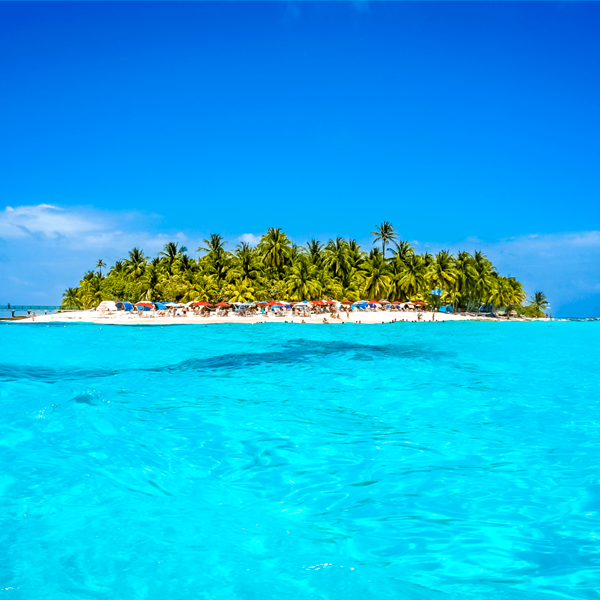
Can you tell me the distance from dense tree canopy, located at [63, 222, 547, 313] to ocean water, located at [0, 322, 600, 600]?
143ft

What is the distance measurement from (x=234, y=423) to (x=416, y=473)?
3489 mm

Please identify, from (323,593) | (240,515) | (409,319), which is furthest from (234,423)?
(409,319)

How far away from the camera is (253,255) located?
194ft

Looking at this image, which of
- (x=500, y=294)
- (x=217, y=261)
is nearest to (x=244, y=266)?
(x=217, y=261)

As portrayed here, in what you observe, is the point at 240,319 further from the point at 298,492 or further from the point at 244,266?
the point at 298,492

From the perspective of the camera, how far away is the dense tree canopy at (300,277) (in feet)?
182

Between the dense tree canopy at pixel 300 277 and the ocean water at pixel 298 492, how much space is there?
143 ft

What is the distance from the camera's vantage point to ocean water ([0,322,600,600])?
391 centimetres

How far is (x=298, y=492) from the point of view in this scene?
18.5ft

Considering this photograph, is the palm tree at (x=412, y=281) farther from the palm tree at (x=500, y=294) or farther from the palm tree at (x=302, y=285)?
the palm tree at (x=302, y=285)

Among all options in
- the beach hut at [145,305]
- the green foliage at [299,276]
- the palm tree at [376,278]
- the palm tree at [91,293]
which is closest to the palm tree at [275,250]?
the green foliage at [299,276]

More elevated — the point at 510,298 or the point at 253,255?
the point at 253,255

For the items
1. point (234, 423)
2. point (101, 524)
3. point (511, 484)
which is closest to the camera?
point (101, 524)

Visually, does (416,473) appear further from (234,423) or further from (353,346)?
(353,346)
